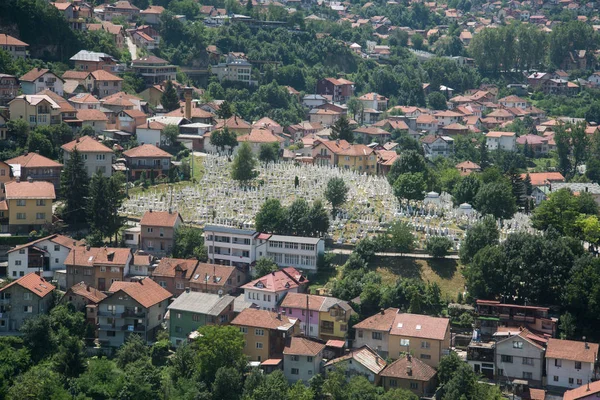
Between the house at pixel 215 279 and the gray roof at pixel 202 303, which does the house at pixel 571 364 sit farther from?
the house at pixel 215 279

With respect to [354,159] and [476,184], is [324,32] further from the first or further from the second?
[476,184]

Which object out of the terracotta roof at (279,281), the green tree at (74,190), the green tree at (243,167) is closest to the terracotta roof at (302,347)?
the terracotta roof at (279,281)

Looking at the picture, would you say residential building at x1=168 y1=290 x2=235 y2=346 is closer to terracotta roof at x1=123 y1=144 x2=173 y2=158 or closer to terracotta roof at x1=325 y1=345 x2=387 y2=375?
terracotta roof at x1=325 y1=345 x2=387 y2=375

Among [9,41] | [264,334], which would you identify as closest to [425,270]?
[264,334]

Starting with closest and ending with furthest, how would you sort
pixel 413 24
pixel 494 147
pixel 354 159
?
pixel 354 159 → pixel 494 147 → pixel 413 24

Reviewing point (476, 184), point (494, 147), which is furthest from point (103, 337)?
point (494, 147)

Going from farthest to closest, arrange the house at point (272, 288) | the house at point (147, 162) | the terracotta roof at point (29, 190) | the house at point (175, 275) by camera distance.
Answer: the house at point (147, 162), the terracotta roof at point (29, 190), the house at point (175, 275), the house at point (272, 288)
